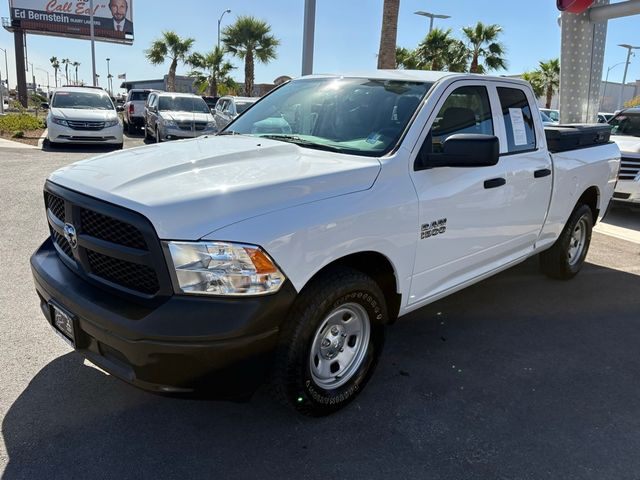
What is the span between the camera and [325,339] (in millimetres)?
2986

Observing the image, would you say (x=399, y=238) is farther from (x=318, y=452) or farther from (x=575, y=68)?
(x=575, y=68)

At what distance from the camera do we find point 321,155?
321 centimetres

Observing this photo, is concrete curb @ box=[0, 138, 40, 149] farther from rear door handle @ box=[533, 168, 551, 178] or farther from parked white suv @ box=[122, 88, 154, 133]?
rear door handle @ box=[533, 168, 551, 178]

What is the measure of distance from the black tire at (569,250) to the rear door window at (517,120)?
130 cm

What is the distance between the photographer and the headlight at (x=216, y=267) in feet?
7.70

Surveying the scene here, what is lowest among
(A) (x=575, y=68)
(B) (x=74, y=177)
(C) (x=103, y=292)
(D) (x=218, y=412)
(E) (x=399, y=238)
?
(D) (x=218, y=412)

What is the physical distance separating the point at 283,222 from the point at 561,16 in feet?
34.5

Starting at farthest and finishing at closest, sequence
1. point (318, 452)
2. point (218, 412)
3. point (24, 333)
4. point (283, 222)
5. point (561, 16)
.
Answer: point (561, 16) → point (24, 333) → point (218, 412) → point (318, 452) → point (283, 222)

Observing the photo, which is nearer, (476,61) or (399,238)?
(399,238)

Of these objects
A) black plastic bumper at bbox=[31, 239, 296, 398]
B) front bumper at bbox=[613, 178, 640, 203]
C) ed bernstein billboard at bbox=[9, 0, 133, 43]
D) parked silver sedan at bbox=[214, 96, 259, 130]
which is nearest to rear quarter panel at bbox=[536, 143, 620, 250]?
black plastic bumper at bbox=[31, 239, 296, 398]

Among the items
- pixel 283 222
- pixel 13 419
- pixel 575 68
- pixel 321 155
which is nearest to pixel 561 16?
pixel 575 68

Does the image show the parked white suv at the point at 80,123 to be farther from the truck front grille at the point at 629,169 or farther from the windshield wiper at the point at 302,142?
the windshield wiper at the point at 302,142

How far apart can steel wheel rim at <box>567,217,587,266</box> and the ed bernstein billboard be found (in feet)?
161

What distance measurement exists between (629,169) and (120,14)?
47.9 metres
